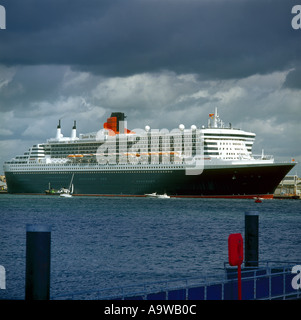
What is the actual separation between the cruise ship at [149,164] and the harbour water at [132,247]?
78.1 feet

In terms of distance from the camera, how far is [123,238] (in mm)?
35062

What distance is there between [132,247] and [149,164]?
5067 centimetres

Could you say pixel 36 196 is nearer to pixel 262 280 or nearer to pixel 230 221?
pixel 230 221

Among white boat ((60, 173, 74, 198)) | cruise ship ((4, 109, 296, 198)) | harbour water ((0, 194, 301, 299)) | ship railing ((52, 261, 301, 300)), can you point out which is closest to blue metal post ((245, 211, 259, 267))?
ship railing ((52, 261, 301, 300))

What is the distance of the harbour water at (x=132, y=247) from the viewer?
22.5m

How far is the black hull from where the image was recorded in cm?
7544

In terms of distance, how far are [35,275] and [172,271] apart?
47.4 ft

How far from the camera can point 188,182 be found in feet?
253

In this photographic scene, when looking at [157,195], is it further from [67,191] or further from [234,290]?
[234,290]

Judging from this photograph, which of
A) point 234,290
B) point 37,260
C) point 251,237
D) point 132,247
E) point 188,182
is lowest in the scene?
point 132,247

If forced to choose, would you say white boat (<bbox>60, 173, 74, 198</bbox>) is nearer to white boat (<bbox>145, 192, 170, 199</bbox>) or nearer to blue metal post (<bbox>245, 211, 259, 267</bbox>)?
white boat (<bbox>145, 192, 170, 199</bbox>)

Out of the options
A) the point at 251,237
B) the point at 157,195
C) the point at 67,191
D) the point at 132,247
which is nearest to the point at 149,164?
the point at 157,195

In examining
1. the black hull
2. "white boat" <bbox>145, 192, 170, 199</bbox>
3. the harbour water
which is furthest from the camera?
"white boat" <bbox>145, 192, 170, 199</bbox>

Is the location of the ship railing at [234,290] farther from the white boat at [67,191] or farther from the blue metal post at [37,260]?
the white boat at [67,191]
